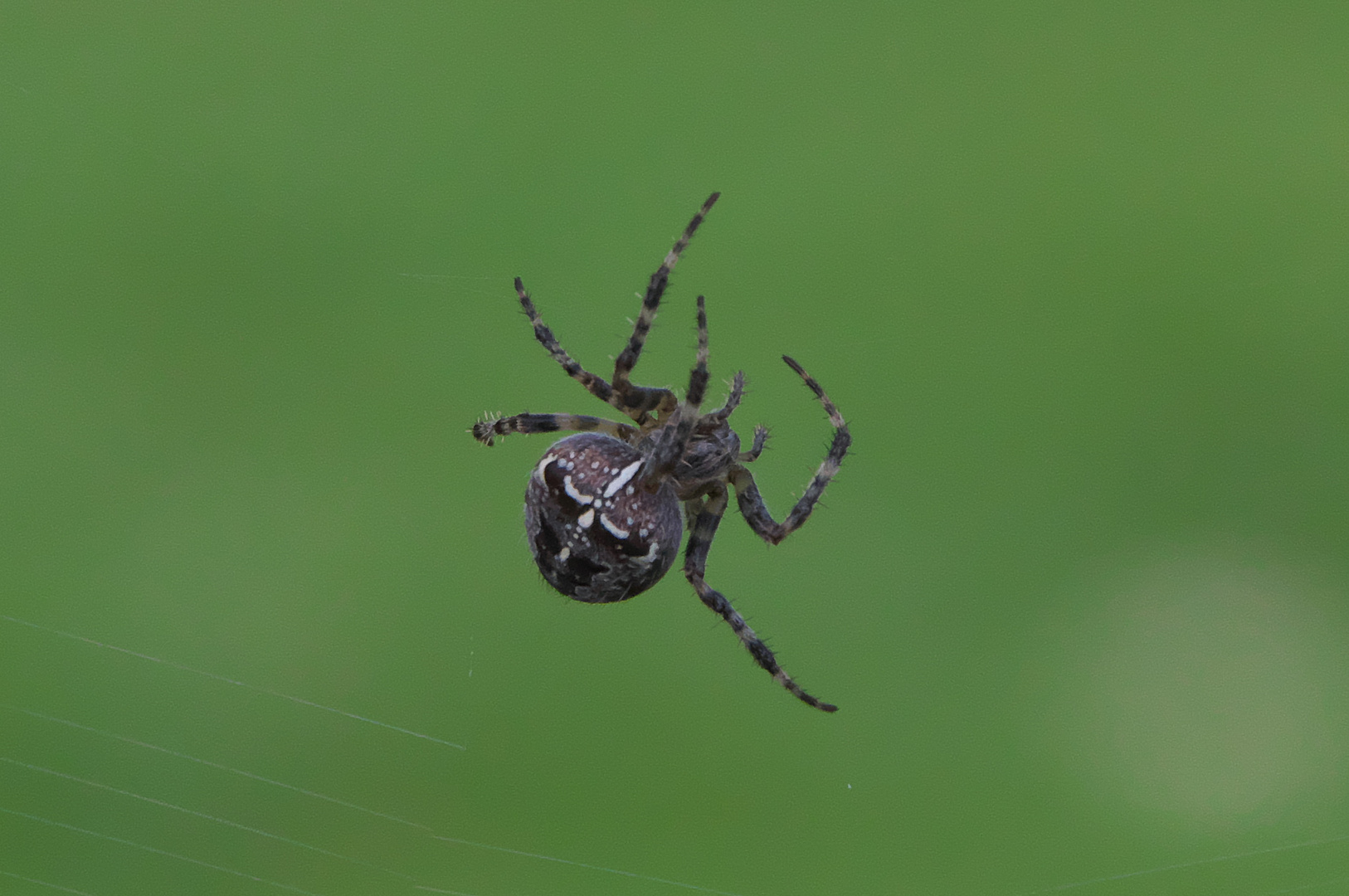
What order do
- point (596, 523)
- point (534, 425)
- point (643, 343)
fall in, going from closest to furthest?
point (596, 523) < point (643, 343) < point (534, 425)


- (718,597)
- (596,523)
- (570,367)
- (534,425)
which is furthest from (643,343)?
(718,597)

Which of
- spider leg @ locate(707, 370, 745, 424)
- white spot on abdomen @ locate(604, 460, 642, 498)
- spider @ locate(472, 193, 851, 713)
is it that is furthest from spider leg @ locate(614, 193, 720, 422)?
white spot on abdomen @ locate(604, 460, 642, 498)

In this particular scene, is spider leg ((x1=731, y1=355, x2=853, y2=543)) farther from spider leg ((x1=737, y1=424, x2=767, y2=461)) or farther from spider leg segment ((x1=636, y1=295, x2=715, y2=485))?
spider leg segment ((x1=636, y1=295, x2=715, y2=485))

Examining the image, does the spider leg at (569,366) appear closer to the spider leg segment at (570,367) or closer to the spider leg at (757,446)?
the spider leg segment at (570,367)

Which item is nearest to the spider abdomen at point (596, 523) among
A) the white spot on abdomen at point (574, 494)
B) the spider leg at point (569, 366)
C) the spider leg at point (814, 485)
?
the white spot on abdomen at point (574, 494)

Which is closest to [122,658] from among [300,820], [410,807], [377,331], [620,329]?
[300,820]

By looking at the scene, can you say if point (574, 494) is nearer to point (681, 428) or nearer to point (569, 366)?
point (681, 428)
